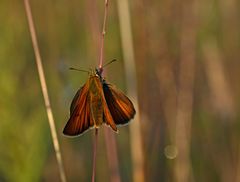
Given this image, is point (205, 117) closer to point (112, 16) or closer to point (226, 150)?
point (226, 150)

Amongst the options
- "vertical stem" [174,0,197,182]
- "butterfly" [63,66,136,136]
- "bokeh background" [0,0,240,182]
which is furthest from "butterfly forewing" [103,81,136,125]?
"vertical stem" [174,0,197,182]

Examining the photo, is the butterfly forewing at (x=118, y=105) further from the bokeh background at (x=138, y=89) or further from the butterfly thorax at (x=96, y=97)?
the bokeh background at (x=138, y=89)

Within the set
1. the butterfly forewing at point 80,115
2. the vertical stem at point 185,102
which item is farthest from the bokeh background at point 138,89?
the butterfly forewing at point 80,115

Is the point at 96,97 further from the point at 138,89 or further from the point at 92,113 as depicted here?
the point at 138,89

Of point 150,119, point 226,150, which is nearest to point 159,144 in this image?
point 150,119

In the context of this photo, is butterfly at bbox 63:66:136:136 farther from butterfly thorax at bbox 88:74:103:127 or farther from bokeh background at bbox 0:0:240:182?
bokeh background at bbox 0:0:240:182

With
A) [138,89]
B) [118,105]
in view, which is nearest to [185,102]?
[138,89]
